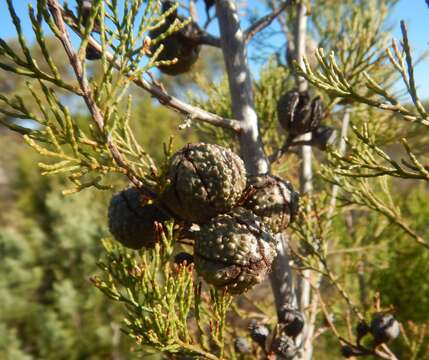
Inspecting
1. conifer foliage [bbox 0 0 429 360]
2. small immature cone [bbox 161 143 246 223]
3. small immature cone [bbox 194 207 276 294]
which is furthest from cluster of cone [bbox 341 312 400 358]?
small immature cone [bbox 161 143 246 223]

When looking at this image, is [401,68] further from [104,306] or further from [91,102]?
[104,306]

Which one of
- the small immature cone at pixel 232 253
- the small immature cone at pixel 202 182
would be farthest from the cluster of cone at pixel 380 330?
the small immature cone at pixel 202 182

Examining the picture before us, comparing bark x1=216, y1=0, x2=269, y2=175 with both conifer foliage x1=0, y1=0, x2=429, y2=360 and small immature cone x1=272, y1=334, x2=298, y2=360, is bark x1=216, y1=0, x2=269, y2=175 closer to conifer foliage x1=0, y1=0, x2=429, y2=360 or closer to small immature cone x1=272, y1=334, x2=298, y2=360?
conifer foliage x1=0, y1=0, x2=429, y2=360

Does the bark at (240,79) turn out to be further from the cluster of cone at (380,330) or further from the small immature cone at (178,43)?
the cluster of cone at (380,330)

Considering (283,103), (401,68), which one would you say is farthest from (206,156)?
(283,103)

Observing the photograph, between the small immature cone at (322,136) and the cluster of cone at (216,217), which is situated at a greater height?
the small immature cone at (322,136)

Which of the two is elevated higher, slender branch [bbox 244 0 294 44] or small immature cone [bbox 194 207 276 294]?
slender branch [bbox 244 0 294 44]
